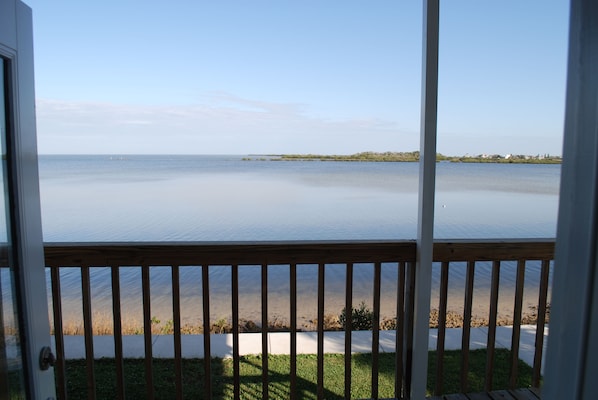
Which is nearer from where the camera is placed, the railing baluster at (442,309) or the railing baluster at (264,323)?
the railing baluster at (264,323)

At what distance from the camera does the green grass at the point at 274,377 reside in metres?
2.50

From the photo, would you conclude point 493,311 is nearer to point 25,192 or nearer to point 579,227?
point 579,227

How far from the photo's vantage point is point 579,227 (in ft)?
1.07

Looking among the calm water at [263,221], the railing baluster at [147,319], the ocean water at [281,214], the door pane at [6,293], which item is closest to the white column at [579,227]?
the door pane at [6,293]

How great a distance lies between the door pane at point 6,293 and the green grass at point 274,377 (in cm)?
175

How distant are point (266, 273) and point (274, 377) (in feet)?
3.81

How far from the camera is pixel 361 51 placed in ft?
40.4

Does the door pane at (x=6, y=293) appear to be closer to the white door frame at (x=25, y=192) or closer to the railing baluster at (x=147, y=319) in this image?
the white door frame at (x=25, y=192)

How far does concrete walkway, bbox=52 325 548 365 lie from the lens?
299 cm

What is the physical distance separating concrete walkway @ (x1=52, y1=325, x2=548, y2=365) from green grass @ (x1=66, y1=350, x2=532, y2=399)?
0.33 ft

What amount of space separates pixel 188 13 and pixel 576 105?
781cm

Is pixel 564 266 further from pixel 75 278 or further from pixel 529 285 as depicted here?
pixel 75 278

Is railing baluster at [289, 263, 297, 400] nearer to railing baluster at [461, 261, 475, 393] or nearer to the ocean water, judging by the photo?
railing baluster at [461, 261, 475, 393]

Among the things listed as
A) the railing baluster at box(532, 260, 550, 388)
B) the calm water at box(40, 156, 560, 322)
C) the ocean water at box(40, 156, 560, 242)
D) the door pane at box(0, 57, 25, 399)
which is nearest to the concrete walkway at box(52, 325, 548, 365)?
the railing baluster at box(532, 260, 550, 388)
